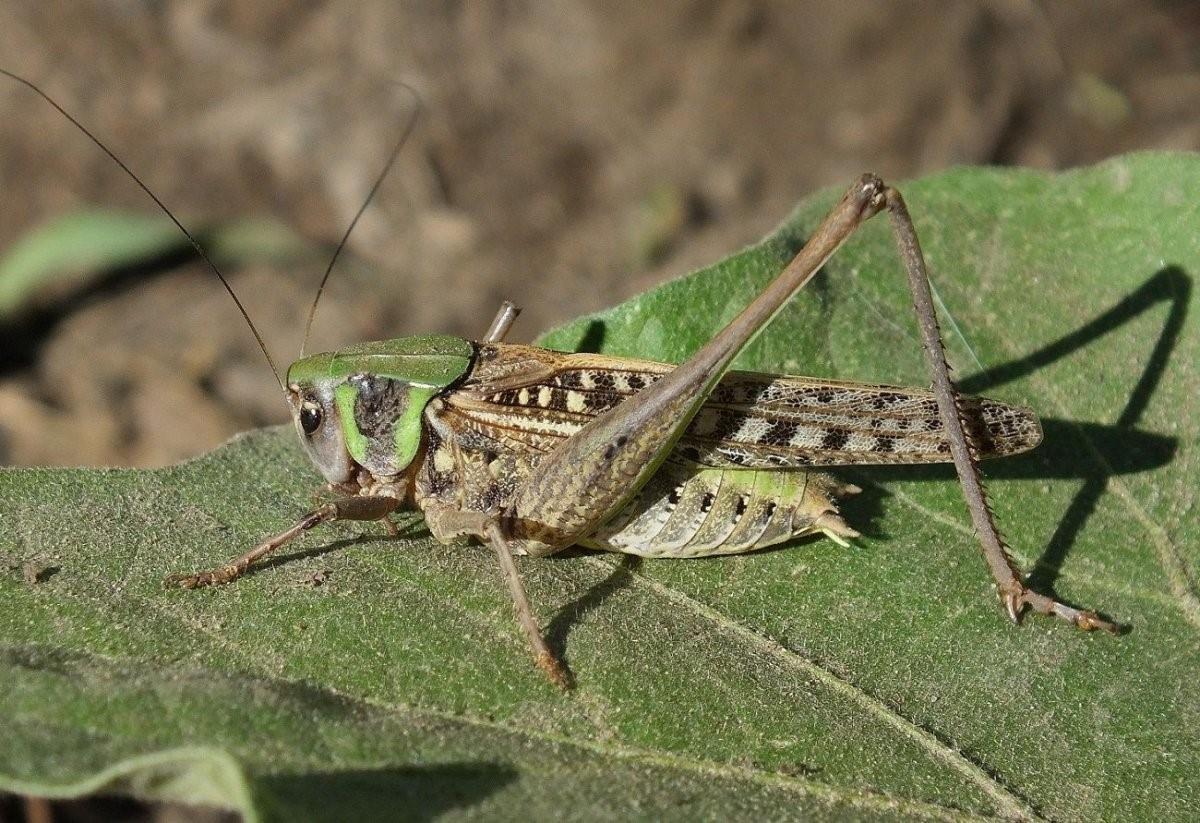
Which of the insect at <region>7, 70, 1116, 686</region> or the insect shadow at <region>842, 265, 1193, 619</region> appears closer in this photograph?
the insect at <region>7, 70, 1116, 686</region>

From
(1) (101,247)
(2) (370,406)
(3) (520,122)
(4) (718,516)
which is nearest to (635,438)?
(4) (718,516)

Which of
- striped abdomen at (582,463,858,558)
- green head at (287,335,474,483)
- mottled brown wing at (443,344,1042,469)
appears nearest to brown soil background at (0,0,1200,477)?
green head at (287,335,474,483)

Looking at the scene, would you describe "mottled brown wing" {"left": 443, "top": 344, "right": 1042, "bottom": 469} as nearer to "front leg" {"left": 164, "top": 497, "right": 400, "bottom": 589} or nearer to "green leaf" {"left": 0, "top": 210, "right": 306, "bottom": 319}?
"front leg" {"left": 164, "top": 497, "right": 400, "bottom": 589}

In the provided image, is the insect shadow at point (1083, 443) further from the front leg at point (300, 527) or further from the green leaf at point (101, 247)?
the green leaf at point (101, 247)

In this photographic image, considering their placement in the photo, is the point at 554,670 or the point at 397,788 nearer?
the point at 397,788

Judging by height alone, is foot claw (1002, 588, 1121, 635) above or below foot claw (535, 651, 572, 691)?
below

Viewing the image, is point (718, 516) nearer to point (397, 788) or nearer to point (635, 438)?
point (635, 438)

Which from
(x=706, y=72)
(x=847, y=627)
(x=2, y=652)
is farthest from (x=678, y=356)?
(x=706, y=72)

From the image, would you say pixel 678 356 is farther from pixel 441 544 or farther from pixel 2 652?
pixel 2 652
